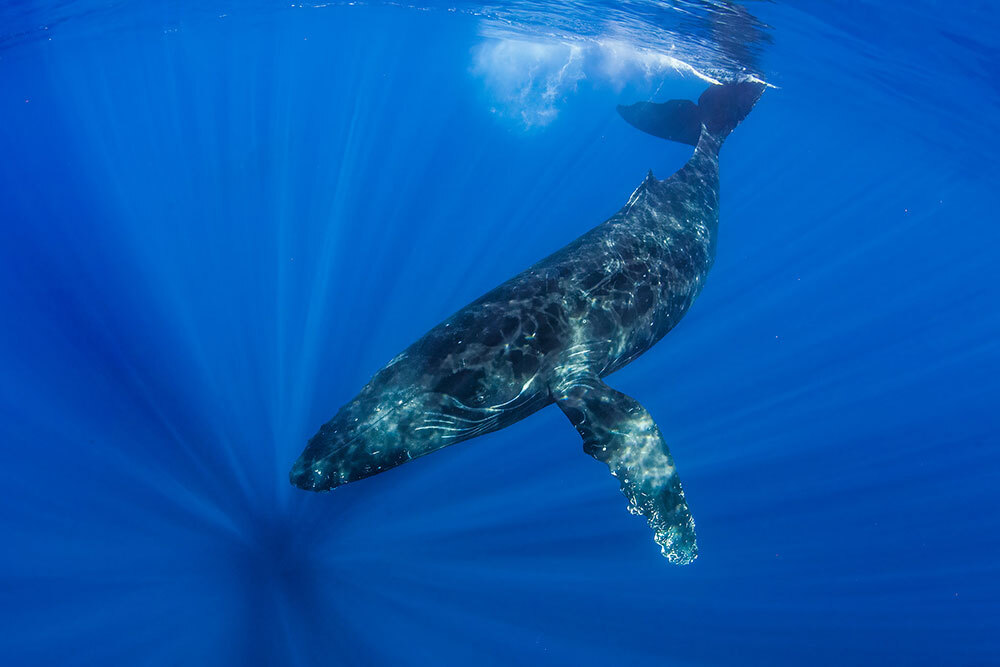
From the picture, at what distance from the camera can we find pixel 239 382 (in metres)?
A: 10.9

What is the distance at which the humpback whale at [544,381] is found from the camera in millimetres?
6016

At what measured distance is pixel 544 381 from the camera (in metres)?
6.52

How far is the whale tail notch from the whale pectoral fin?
9462 mm

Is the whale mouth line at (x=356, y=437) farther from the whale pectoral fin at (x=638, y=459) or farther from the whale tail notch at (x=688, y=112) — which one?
the whale tail notch at (x=688, y=112)

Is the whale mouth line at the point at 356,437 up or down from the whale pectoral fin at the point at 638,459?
up

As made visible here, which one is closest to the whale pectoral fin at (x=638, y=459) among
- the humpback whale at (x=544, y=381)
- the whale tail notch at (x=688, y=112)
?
the humpback whale at (x=544, y=381)

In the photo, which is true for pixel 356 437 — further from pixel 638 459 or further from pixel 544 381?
pixel 638 459

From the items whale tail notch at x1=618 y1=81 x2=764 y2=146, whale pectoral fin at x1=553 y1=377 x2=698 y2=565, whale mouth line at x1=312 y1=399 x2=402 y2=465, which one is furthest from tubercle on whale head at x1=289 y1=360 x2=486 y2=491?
whale tail notch at x1=618 y1=81 x2=764 y2=146

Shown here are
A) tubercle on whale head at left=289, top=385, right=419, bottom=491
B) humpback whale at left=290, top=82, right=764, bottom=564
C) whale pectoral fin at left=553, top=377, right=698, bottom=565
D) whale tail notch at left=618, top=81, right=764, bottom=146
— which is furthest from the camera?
whale tail notch at left=618, top=81, right=764, bottom=146

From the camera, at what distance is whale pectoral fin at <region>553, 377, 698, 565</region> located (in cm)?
616

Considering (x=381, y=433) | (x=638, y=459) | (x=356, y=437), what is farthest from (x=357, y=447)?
(x=638, y=459)

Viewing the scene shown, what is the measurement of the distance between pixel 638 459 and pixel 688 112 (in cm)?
1082

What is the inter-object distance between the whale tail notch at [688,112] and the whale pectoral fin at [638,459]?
31.0 ft

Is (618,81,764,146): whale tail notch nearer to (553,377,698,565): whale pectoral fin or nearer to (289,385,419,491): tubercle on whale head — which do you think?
(553,377,698,565): whale pectoral fin
